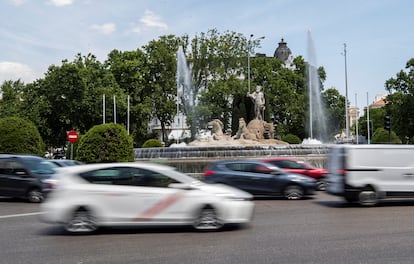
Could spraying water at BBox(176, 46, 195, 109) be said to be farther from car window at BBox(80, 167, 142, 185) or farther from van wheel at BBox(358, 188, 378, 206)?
car window at BBox(80, 167, 142, 185)

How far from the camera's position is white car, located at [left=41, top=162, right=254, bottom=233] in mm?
10719

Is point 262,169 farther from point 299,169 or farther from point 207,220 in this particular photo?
point 207,220

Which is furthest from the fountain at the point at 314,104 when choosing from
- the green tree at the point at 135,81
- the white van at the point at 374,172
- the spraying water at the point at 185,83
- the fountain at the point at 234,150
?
the white van at the point at 374,172

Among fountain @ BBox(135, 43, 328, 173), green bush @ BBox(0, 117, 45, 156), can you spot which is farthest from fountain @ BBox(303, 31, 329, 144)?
green bush @ BBox(0, 117, 45, 156)

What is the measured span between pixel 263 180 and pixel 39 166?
26.1 feet

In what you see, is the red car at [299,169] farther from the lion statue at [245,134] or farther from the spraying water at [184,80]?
the spraying water at [184,80]

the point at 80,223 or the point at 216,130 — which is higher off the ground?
the point at 216,130

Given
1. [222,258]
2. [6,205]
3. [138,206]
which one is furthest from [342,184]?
[6,205]

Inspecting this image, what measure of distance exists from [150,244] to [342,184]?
762cm

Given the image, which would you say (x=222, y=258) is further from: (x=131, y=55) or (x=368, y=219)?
(x=131, y=55)

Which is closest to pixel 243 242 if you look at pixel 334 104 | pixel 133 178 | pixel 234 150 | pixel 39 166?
pixel 133 178

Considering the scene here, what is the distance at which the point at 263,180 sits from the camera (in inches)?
717

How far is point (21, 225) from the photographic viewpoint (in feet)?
41.8

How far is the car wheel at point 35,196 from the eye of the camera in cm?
1852
